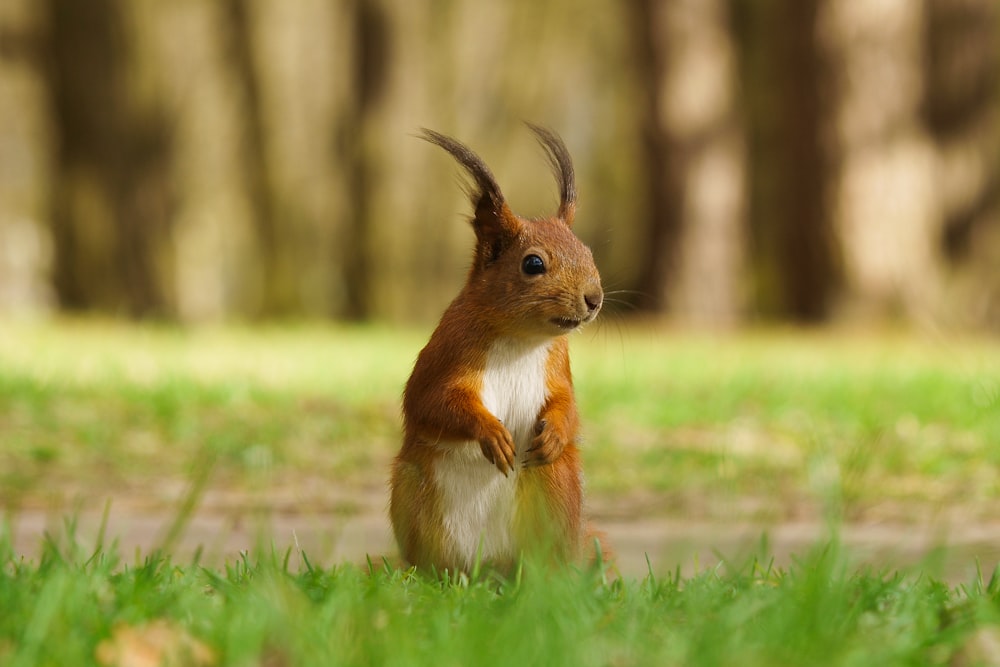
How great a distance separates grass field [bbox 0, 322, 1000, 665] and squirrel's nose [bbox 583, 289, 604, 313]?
0.22m

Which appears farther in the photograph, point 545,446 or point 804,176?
point 804,176

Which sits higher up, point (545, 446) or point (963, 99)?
point (963, 99)

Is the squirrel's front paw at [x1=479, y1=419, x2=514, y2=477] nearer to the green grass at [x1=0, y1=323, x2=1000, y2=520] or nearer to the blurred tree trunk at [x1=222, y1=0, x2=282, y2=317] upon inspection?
the green grass at [x1=0, y1=323, x2=1000, y2=520]

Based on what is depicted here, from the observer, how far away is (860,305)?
14.5 meters

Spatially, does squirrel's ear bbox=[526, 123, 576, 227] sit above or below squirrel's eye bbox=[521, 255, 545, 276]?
above

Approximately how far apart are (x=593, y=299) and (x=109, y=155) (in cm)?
1519

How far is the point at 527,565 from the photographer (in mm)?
3324

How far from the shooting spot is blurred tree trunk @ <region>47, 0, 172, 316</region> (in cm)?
1756

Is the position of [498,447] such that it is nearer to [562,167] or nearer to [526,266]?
[526,266]

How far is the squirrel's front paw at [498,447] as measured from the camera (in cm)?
332

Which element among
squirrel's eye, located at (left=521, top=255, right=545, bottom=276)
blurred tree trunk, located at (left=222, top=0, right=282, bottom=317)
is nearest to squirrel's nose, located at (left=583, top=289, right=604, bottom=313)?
squirrel's eye, located at (left=521, top=255, right=545, bottom=276)

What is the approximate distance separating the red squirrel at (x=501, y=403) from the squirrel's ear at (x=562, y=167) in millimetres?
192

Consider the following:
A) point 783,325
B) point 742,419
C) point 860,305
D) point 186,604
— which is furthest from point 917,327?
point 186,604

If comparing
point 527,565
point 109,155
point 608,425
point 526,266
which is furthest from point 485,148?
point 527,565
